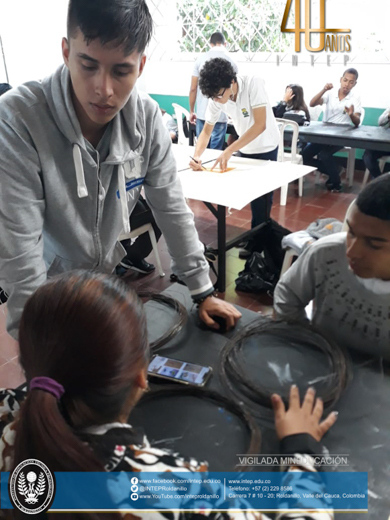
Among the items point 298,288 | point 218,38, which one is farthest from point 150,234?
point 218,38

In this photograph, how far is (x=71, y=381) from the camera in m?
0.60

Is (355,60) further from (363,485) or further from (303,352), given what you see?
(363,485)

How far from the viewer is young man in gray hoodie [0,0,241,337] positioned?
87cm

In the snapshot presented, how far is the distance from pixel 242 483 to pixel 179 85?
6731 millimetres

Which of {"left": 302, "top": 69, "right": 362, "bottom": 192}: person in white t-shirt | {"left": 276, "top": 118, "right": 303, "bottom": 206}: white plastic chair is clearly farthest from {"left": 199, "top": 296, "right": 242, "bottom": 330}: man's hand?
{"left": 302, "top": 69, "right": 362, "bottom": 192}: person in white t-shirt

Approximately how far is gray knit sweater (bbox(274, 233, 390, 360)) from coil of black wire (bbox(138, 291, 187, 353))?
0.92 ft

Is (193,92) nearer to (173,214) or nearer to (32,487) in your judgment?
(173,214)

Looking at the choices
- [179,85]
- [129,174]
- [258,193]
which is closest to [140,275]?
[258,193]

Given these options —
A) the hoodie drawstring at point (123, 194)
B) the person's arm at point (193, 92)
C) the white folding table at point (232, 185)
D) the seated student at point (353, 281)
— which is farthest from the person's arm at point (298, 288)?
the person's arm at point (193, 92)

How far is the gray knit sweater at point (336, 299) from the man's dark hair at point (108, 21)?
27.5 inches

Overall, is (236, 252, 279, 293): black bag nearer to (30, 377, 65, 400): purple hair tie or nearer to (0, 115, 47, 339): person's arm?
(0, 115, 47, 339): person's arm

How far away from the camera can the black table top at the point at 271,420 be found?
2.39 feet

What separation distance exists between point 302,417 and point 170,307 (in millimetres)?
528

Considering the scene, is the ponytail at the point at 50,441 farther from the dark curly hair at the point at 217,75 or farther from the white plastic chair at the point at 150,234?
the dark curly hair at the point at 217,75
